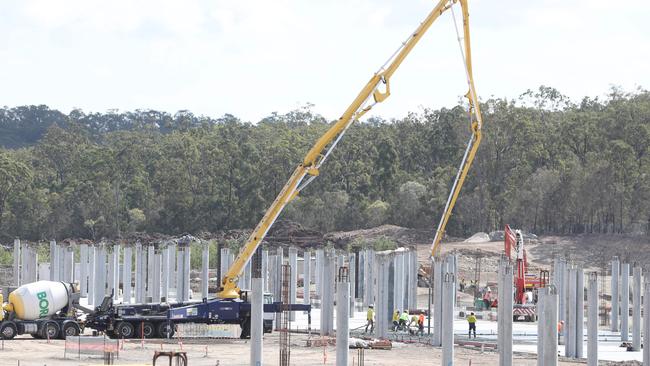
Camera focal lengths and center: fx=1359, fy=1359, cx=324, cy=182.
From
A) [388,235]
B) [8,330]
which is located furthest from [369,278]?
[388,235]

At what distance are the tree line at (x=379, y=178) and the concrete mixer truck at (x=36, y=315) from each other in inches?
1971

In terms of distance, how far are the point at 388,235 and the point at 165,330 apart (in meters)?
46.2

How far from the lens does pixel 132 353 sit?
33.2m

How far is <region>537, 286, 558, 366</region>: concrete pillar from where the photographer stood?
24.2 metres

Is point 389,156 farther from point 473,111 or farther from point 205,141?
point 473,111

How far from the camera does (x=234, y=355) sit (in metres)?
33.4

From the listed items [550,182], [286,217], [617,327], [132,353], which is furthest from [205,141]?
[132,353]

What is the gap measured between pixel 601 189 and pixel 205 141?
34093 millimetres

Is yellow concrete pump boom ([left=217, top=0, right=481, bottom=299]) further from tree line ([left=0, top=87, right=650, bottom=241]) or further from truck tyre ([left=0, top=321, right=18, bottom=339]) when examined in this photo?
tree line ([left=0, top=87, right=650, bottom=241])

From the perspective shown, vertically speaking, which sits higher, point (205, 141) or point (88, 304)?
point (205, 141)

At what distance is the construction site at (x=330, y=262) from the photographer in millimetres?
33125

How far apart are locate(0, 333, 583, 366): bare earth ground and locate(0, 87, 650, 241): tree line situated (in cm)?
4753

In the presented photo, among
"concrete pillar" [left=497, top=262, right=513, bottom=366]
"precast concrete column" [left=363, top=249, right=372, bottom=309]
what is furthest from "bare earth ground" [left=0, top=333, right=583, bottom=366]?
"precast concrete column" [left=363, top=249, right=372, bottom=309]

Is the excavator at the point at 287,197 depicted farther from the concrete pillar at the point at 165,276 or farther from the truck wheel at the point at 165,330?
the concrete pillar at the point at 165,276
